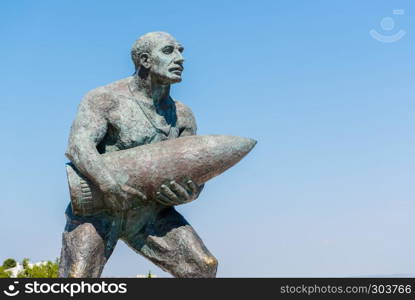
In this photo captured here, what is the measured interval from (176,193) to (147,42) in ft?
5.78

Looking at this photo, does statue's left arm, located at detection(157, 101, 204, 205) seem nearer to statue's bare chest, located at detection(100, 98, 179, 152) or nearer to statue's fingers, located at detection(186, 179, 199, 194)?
statue's fingers, located at detection(186, 179, 199, 194)

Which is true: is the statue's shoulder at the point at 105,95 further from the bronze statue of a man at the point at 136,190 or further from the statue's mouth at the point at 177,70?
the statue's mouth at the point at 177,70

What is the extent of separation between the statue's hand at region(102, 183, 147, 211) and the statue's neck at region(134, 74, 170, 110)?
1.13 meters

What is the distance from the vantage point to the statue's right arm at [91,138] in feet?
22.7

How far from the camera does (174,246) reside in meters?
7.49

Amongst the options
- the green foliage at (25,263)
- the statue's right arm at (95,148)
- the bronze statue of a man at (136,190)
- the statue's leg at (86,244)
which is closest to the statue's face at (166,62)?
the bronze statue of a man at (136,190)

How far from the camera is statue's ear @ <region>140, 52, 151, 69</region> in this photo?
7457 mm

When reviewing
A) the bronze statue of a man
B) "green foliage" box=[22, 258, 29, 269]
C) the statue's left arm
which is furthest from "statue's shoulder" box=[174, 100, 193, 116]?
"green foliage" box=[22, 258, 29, 269]

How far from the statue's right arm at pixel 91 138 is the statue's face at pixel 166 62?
66cm

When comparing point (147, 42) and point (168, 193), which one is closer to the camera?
point (168, 193)

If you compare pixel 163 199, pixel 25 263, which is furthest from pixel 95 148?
pixel 25 263

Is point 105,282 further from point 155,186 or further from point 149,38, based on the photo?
point 149,38

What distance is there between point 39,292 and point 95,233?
1.02 meters

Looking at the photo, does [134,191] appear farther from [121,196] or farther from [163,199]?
[163,199]
